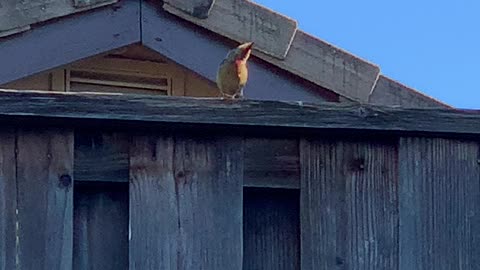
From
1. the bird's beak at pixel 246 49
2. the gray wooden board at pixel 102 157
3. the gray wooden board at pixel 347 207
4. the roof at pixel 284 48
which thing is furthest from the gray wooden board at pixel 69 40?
the gray wooden board at pixel 347 207

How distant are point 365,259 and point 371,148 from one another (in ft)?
0.58

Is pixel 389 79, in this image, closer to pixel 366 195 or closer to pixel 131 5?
pixel 131 5

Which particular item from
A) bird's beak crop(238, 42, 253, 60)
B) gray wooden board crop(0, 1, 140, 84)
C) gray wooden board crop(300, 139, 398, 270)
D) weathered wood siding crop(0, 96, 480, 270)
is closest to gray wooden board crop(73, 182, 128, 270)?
weathered wood siding crop(0, 96, 480, 270)

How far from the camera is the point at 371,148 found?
185 cm

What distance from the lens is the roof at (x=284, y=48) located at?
3.66 meters

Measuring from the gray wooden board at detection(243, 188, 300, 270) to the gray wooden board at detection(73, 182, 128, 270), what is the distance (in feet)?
0.63

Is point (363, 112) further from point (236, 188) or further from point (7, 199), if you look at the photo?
point (7, 199)

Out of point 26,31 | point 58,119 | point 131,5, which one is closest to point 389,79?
point 131,5

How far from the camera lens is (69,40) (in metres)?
3.71

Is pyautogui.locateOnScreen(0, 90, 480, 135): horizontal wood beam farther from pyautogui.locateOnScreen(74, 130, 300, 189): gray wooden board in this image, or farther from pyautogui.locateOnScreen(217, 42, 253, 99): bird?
pyautogui.locateOnScreen(217, 42, 253, 99): bird

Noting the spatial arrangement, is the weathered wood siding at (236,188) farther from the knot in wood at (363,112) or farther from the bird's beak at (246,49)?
the bird's beak at (246,49)

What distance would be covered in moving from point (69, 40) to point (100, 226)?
1.99 metres

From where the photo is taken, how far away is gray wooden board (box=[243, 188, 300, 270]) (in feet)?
6.01

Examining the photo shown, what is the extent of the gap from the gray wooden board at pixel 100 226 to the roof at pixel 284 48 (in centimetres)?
183
